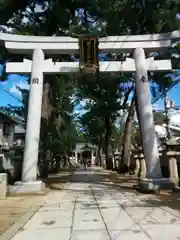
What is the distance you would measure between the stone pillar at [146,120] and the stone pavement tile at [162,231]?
5.74 meters

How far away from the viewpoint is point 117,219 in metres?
5.66

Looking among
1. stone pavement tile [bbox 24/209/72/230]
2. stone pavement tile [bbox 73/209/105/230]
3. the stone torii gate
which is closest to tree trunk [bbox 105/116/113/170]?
the stone torii gate

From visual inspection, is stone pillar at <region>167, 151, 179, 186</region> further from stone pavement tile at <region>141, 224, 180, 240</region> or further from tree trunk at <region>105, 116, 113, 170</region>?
tree trunk at <region>105, 116, 113, 170</region>

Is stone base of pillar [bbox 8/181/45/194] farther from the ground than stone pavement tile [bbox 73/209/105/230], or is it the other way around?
stone base of pillar [bbox 8/181/45/194]

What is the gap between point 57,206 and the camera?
744cm

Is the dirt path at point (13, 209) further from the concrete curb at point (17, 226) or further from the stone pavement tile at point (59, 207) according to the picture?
the stone pavement tile at point (59, 207)

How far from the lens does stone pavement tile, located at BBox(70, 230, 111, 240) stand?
14.1 feet

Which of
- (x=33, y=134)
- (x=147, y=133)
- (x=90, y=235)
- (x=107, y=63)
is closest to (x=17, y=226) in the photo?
(x=90, y=235)

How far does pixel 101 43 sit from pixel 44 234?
8958mm

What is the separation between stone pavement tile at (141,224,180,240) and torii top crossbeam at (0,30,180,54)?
8419 mm

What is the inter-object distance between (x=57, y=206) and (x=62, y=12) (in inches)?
421

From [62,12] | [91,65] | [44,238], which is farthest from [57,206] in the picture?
[62,12]

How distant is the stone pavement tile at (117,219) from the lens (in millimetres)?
4977

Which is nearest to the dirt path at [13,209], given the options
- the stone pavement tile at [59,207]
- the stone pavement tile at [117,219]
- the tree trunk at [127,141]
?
the stone pavement tile at [59,207]
